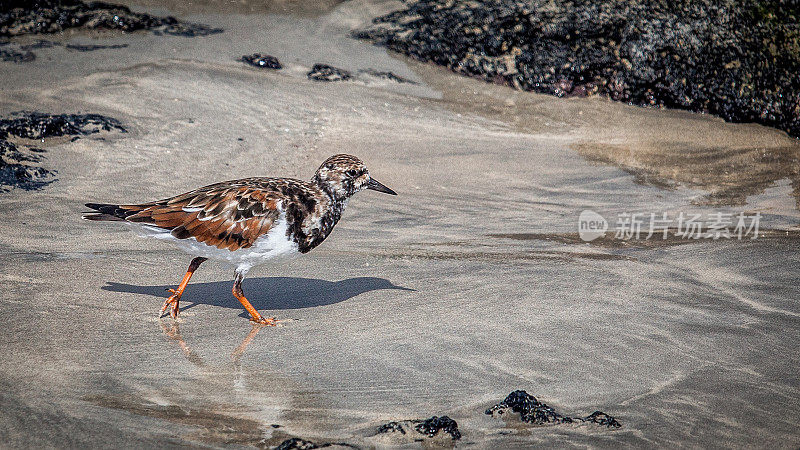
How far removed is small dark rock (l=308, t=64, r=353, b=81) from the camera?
34.5ft

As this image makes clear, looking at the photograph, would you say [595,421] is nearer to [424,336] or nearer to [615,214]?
[424,336]

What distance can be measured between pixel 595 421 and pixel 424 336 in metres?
1.38

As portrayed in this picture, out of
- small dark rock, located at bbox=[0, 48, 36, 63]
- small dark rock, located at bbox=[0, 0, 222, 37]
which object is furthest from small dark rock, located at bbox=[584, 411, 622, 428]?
small dark rock, located at bbox=[0, 0, 222, 37]

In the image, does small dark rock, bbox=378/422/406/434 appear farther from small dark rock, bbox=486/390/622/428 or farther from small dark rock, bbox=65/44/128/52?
small dark rock, bbox=65/44/128/52

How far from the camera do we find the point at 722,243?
23.1 feet

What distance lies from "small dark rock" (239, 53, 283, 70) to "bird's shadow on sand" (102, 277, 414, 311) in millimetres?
5124

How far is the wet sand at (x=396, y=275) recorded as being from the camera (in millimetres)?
4184

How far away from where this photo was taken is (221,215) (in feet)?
17.6

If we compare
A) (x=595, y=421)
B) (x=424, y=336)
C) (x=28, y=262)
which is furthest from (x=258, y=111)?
(x=595, y=421)

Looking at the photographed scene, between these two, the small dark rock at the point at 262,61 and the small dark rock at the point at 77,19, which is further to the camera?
the small dark rock at the point at 77,19

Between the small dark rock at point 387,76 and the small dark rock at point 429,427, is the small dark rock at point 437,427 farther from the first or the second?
the small dark rock at point 387,76

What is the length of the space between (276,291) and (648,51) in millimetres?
7093

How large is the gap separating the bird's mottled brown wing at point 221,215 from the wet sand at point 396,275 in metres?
0.59

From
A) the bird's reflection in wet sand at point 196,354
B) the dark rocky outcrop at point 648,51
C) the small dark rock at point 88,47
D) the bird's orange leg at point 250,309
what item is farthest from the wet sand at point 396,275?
the dark rocky outcrop at point 648,51
